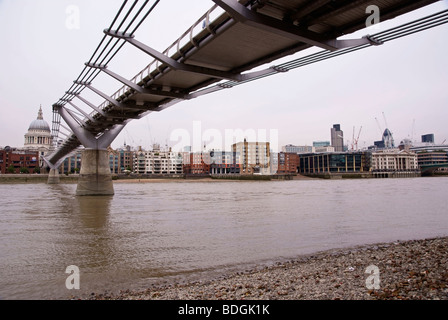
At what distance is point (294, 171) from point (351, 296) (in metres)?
166

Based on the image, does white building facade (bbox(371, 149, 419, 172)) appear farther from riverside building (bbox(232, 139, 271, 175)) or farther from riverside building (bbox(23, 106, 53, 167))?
riverside building (bbox(23, 106, 53, 167))

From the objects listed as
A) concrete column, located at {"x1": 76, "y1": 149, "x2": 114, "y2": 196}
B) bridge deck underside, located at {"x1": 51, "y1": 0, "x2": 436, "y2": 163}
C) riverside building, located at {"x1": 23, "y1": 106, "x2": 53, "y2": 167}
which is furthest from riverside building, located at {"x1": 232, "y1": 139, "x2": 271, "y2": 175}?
bridge deck underside, located at {"x1": 51, "y1": 0, "x2": 436, "y2": 163}

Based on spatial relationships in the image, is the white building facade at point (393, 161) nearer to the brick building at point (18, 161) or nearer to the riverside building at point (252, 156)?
the riverside building at point (252, 156)

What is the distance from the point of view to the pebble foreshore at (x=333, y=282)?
18.0 ft

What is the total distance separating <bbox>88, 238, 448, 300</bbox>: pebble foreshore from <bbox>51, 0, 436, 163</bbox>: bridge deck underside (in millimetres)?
6679

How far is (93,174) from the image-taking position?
38062 millimetres

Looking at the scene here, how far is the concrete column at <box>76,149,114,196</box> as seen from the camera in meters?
37.4

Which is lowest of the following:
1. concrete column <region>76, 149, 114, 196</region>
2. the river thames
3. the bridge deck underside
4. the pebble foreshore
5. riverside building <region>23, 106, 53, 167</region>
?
the river thames

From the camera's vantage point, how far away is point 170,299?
6.02 meters

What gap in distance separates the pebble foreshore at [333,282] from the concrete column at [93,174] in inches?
1305

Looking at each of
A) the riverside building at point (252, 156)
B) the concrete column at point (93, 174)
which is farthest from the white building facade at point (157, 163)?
the concrete column at point (93, 174)

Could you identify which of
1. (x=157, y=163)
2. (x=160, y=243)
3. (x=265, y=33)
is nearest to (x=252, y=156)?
(x=157, y=163)

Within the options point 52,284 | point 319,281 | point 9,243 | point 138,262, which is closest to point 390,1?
point 319,281
